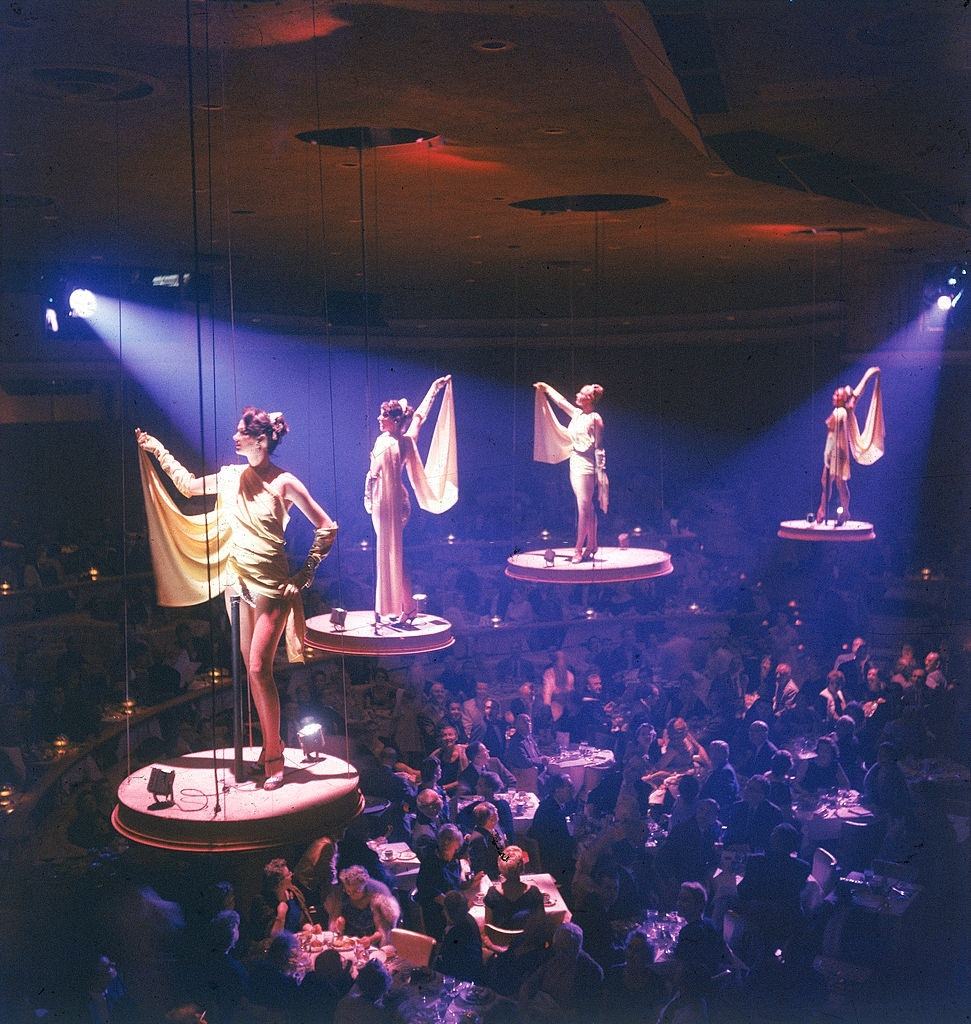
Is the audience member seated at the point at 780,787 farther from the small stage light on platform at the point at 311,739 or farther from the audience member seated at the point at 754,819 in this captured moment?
the small stage light on platform at the point at 311,739

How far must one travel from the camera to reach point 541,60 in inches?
253

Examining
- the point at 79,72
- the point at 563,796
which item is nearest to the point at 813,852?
the point at 563,796

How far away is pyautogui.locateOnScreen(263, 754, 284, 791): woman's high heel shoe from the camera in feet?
21.1

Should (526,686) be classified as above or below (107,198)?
below

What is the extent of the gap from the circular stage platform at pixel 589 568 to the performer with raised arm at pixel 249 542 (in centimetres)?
446

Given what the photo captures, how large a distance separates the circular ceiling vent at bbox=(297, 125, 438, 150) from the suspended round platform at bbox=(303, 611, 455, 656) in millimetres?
3225

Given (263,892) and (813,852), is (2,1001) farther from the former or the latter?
(813,852)

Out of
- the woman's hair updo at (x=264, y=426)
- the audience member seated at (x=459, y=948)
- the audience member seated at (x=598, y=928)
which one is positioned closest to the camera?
the woman's hair updo at (x=264, y=426)

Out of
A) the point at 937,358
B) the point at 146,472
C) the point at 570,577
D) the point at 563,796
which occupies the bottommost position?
the point at 563,796

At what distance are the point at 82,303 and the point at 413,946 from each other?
40.8 feet

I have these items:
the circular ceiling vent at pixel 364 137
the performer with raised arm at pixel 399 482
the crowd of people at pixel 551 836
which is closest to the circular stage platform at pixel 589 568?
the crowd of people at pixel 551 836

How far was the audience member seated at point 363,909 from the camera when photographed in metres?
7.31

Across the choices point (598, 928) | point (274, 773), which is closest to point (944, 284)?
point (598, 928)

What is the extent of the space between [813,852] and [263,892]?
3758 millimetres
